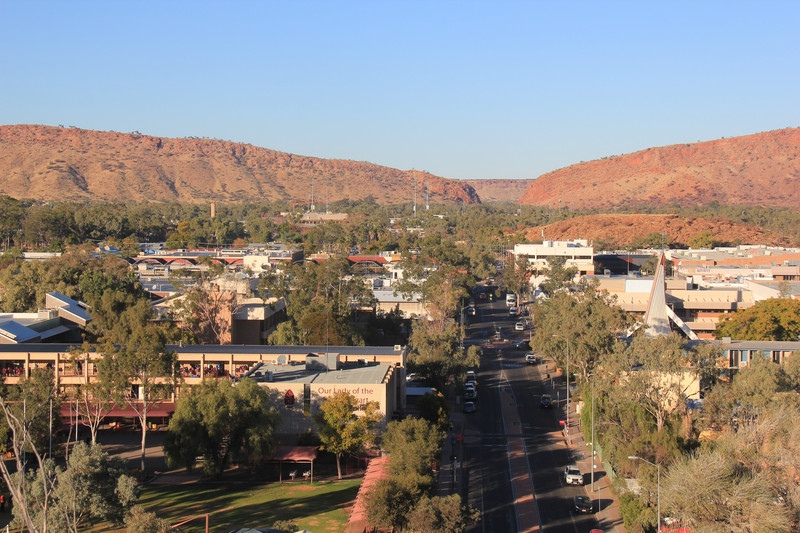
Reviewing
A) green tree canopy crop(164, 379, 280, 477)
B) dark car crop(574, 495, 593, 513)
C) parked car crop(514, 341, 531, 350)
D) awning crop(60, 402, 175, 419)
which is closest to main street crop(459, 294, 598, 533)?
dark car crop(574, 495, 593, 513)

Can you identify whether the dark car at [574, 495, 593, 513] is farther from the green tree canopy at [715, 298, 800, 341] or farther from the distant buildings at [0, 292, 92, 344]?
the distant buildings at [0, 292, 92, 344]

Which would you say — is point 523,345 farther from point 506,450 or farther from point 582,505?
point 582,505

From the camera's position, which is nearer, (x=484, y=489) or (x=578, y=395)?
(x=484, y=489)

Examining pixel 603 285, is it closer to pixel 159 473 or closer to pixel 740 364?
pixel 740 364

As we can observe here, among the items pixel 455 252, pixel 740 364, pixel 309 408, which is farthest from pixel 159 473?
pixel 455 252

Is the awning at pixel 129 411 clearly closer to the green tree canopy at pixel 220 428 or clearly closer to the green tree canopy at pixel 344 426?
the green tree canopy at pixel 220 428

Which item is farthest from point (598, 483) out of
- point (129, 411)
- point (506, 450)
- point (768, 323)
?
point (768, 323)
